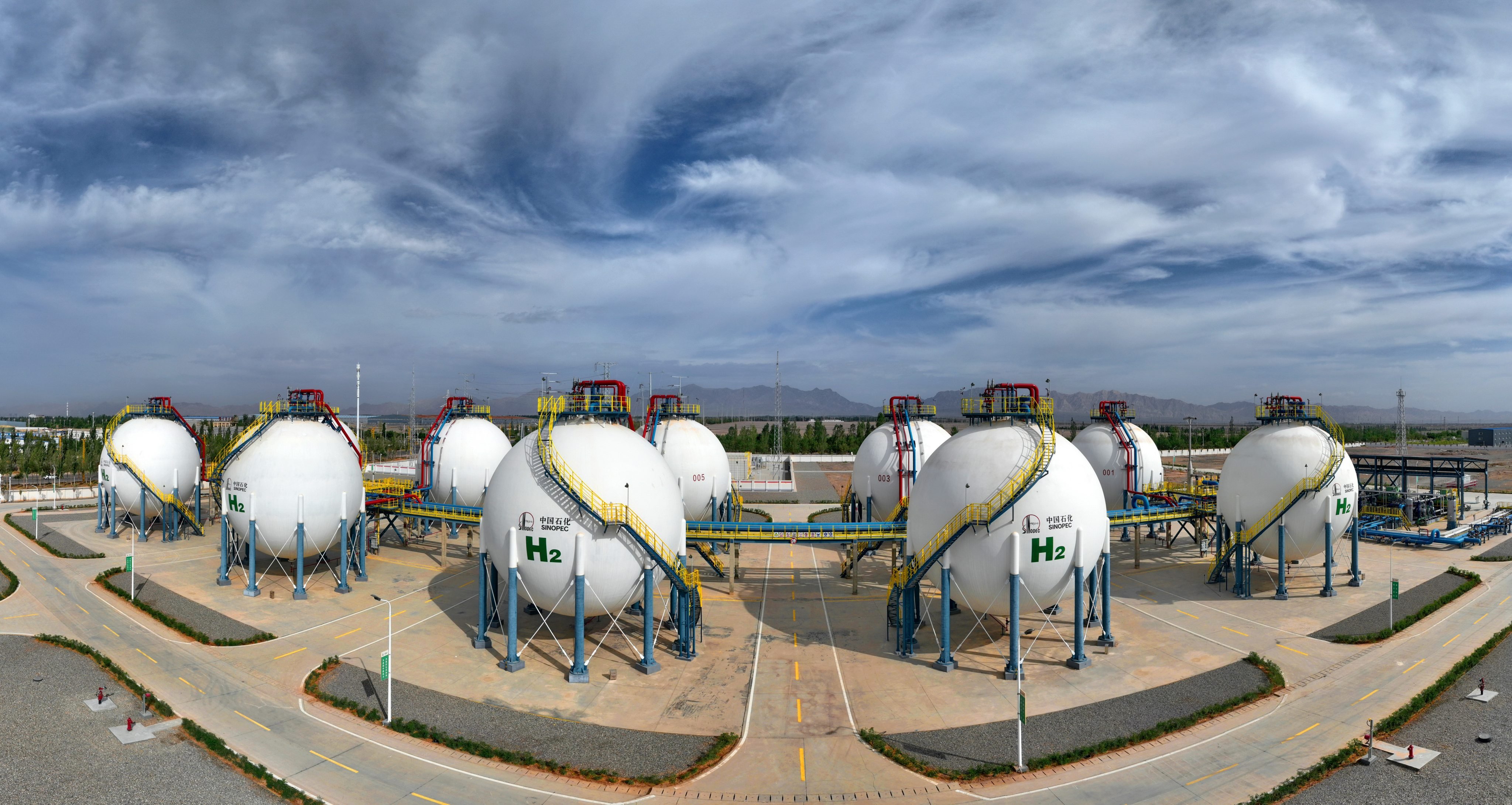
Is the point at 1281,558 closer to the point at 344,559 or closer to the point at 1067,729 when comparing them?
the point at 1067,729

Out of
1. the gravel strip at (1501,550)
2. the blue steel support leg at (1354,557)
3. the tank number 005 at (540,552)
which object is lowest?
the gravel strip at (1501,550)

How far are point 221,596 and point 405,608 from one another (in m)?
11.2

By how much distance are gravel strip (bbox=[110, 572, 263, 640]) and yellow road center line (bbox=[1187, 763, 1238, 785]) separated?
1468 inches

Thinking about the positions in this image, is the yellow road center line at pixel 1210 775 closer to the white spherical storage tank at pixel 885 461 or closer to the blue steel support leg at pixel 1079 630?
the blue steel support leg at pixel 1079 630

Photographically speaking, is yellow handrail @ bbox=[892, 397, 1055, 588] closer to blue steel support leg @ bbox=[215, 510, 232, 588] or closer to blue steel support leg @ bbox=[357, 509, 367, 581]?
blue steel support leg @ bbox=[357, 509, 367, 581]

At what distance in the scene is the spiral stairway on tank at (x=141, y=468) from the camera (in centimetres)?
5356

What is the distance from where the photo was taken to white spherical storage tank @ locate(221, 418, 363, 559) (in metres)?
38.9

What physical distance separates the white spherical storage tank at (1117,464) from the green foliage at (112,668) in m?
53.3

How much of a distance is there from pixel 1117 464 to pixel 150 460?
72.5 metres

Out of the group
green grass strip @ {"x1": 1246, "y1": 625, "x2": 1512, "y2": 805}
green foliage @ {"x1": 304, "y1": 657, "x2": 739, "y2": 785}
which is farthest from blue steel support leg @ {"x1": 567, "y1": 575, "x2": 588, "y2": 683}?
green grass strip @ {"x1": 1246, "y1": 625, "x2": 1512, "y2": 805}

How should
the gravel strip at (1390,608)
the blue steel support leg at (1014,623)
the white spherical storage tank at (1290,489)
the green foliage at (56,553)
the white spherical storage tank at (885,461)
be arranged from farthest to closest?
the green foliage at (56,553) → the white spherical storage tank at (885,461) → the white spherical storage tank at (1290,489) → the gravel strip at (1390,608) → the blue steel support leg at (1014,623)

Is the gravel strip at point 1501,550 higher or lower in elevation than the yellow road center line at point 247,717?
higher

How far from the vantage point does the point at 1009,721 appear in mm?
24312

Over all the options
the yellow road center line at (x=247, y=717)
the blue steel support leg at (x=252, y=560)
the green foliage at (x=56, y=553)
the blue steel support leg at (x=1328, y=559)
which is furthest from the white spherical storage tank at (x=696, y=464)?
the green foliage at (x=56, y=553)
